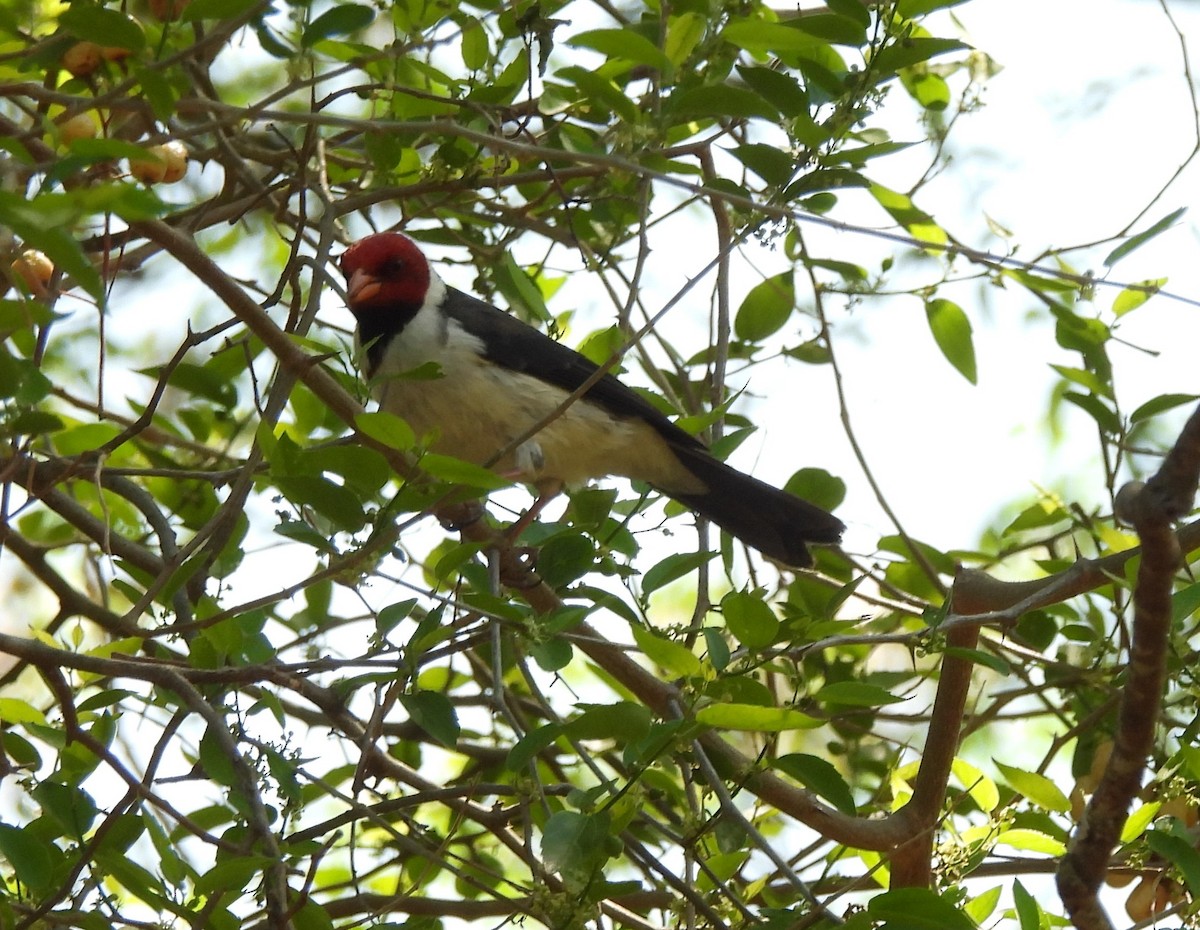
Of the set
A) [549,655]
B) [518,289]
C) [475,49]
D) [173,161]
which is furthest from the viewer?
[518,289]

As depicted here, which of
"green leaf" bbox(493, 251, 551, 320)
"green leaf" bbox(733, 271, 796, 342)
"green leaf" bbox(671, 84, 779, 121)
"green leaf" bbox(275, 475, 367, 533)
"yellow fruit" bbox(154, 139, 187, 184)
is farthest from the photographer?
"green leaf" bbox(733, 271, 796, 342)

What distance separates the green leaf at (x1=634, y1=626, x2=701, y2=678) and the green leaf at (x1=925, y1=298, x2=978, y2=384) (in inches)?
61.0

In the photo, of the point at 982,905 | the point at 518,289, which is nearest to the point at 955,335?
the point at 518,289

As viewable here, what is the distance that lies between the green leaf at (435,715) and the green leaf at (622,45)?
120cm

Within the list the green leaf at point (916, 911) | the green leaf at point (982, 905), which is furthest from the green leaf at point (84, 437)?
the green leaf at point (982, 905)

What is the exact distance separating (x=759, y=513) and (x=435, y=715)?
5.79ft

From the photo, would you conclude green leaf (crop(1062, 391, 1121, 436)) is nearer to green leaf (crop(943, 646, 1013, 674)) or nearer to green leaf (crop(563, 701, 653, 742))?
green leaf (crop(943, 646, 1013, 674))

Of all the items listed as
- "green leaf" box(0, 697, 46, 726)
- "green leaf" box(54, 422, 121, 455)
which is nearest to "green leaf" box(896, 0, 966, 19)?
"green leaf" box(54, 422, 121, 455)

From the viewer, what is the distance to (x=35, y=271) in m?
2.80

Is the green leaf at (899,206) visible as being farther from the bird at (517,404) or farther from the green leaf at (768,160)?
the bird at (517,404)

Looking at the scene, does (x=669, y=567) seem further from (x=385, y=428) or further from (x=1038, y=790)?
(x=1038, y=790)

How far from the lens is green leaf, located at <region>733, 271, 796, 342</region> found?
380 centimetres

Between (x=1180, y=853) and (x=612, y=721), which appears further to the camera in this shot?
(x=1180, y=853)

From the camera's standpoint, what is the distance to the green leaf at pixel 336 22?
8.75 ft
